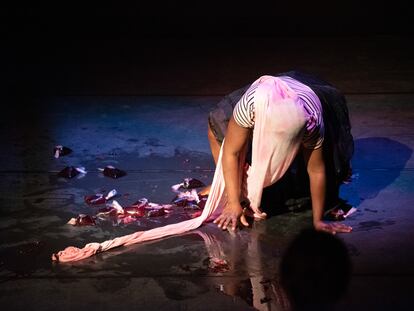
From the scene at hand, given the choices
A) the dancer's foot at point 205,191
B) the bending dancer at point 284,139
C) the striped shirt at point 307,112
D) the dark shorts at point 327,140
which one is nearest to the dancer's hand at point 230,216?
the bending dancer at point 284,139

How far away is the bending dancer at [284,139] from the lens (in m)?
3.91

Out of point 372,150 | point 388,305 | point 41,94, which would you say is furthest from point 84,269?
point 41,94

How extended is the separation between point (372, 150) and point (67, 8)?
515 cm

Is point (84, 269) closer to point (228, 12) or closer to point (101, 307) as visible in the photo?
point (101, 307)

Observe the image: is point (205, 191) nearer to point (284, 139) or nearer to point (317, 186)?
point (317, 186)

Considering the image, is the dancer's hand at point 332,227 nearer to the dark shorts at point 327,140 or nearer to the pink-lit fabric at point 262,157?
the dark shorts at point 327,140

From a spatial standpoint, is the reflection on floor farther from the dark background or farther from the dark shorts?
the dark background

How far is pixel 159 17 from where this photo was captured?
376 inches

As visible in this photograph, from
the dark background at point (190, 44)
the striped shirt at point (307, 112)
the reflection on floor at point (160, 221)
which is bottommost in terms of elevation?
the reflection on floor at point (160, 221)

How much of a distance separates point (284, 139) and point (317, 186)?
1.69 feet

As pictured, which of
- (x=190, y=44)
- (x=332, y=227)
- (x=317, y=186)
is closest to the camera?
(x=317, y=186)

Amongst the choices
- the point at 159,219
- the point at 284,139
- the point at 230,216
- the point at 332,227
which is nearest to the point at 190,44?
the point at 159,219

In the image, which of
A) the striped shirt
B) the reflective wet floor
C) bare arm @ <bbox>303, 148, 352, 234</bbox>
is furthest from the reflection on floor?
the striped shirt

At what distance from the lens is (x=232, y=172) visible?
4.39m
